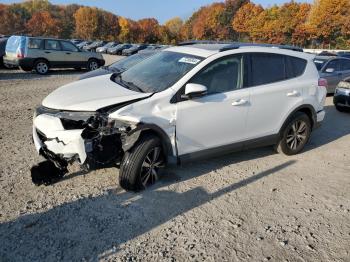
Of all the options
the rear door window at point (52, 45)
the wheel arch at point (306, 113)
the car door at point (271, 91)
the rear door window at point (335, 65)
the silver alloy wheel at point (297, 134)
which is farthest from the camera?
the rear door window at point (52, 45)

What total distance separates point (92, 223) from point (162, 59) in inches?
107

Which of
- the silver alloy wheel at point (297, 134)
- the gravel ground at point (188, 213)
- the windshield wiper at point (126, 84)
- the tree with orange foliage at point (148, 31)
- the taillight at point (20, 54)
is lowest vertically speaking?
the gravel ground at point (188, 213)

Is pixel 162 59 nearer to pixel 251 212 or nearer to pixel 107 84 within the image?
pixel 107 84

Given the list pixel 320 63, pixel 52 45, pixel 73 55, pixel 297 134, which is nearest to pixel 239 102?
pixel 297 134

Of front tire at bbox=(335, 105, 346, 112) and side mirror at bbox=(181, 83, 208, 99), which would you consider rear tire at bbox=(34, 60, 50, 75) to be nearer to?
front tire at bbox=(335, 105, 346, 112)

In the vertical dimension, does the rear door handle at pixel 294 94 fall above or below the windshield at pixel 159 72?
below

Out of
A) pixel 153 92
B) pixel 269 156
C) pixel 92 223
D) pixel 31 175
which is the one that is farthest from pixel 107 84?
pixel 269 156

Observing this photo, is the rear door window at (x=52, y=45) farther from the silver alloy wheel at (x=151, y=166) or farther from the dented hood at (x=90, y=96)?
the silver alloy wheel at (x=151, y=166)

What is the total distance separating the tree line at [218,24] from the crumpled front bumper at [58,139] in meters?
68.6

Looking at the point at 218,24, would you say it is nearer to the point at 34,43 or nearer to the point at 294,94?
the point at 34,43

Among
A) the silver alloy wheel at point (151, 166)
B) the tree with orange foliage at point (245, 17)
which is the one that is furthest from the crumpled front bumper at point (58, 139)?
the tree with orange foliage at point (245, 17)

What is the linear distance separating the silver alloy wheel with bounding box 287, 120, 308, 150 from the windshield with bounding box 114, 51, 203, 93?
2215 millimetres

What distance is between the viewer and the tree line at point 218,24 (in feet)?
220

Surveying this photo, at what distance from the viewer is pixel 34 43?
650 inches
